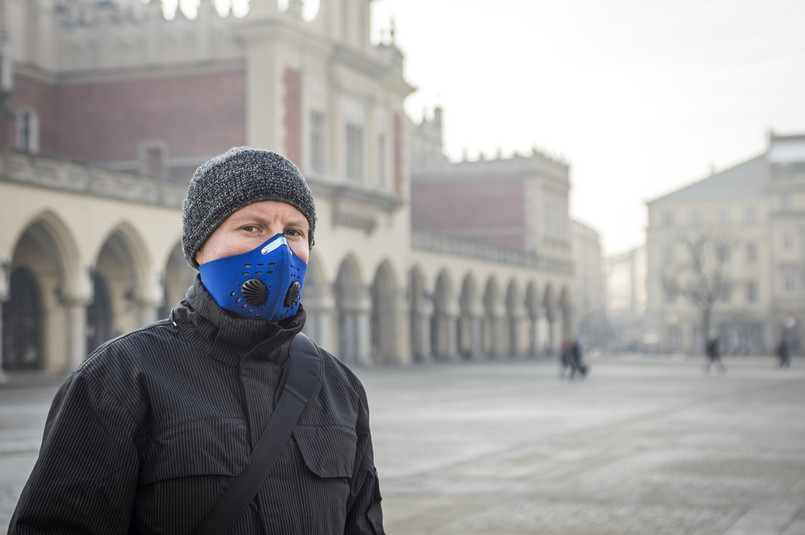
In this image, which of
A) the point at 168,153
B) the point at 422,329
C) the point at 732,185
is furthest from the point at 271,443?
the point at 732,185

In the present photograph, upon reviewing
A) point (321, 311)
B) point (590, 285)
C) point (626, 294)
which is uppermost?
point (590, 285)

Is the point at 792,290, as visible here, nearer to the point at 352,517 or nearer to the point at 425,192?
the point at 425,192

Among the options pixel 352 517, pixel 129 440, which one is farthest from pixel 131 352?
pixel 352 517

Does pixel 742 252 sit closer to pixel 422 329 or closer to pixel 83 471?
pixel 422 329

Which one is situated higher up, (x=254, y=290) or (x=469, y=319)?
(x=469, y=319)

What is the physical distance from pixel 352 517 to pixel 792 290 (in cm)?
9174

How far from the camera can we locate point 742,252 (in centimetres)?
9125

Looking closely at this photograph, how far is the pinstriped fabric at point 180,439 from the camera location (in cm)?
238

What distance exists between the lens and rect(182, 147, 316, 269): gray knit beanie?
8.95 ft

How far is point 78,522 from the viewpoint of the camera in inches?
92.6

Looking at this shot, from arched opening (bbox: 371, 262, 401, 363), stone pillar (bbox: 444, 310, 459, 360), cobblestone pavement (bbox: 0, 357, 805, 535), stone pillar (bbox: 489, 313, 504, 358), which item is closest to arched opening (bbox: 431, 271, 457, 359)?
stone pillar (bbox: 444, 310, 459, 360)

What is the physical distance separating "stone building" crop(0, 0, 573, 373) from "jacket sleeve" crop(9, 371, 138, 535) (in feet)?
86.3

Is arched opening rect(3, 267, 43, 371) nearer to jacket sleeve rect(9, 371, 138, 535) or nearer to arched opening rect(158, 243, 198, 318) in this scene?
arched opening rect(158, 243, 198, 318)

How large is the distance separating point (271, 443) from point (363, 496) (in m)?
0.46
